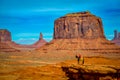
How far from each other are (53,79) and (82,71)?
16.1 ft

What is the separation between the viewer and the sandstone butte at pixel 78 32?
477 feet

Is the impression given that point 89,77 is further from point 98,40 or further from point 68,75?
point 98,40

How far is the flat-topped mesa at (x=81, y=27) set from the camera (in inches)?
5965

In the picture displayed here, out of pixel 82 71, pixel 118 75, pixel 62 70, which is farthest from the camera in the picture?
pixel 62 70

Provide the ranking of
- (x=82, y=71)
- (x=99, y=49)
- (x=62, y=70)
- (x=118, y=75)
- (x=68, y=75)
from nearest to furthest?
(x=118, y=75) < (x=82, y=71) < (x=68, y=75) < (x=62, y=70) < (x=99, y=49)

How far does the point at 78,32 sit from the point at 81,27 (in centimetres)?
301

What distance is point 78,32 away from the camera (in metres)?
153

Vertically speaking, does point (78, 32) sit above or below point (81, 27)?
below

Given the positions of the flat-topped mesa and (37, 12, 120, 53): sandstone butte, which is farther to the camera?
the flat-topped mesa

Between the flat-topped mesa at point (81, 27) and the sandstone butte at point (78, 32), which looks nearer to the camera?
the sandstone butte at point (78, 32)

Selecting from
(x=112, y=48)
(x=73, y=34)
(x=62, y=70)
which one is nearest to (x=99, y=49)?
(x=112, y=48)

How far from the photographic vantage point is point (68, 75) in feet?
77.7

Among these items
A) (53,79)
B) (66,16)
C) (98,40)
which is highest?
(66,16)

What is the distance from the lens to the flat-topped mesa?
497ft
